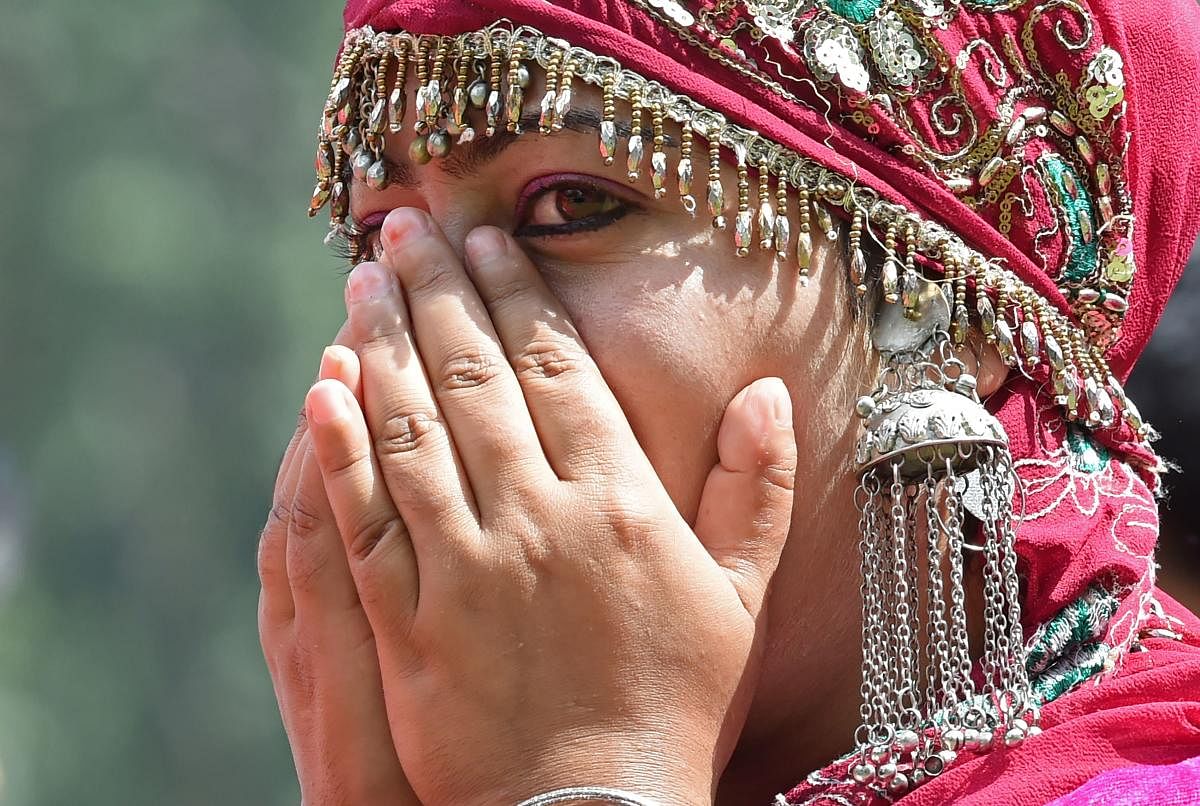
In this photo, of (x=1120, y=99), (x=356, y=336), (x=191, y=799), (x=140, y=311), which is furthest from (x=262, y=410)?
(x=1120, y=99)

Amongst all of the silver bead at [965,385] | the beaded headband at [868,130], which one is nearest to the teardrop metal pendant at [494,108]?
the beaded headband at [868,130]

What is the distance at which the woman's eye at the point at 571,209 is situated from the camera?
2.24m

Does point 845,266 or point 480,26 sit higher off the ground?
point 480,26

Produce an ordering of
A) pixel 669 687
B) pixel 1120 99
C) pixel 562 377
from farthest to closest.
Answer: pixel 1120 99 → pixel 562 377 → pixel 669 687

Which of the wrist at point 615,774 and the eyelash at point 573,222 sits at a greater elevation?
the eyelash at point 573,222

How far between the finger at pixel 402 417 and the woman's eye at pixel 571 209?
25cm

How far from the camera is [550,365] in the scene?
7.24 ft

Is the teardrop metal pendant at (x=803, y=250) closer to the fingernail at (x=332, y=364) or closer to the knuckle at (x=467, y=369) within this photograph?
the knuckle at (x=467, y=369)

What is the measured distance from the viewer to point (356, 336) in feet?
7.54

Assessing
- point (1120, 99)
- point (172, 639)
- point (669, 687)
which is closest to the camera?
point (669, 687)

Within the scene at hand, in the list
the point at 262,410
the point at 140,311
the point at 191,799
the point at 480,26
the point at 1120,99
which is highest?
the point at 140,311

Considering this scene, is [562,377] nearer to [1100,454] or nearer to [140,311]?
[1100,454]

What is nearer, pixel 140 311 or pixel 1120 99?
pixel 1120 99

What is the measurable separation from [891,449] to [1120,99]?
2.32 ft
